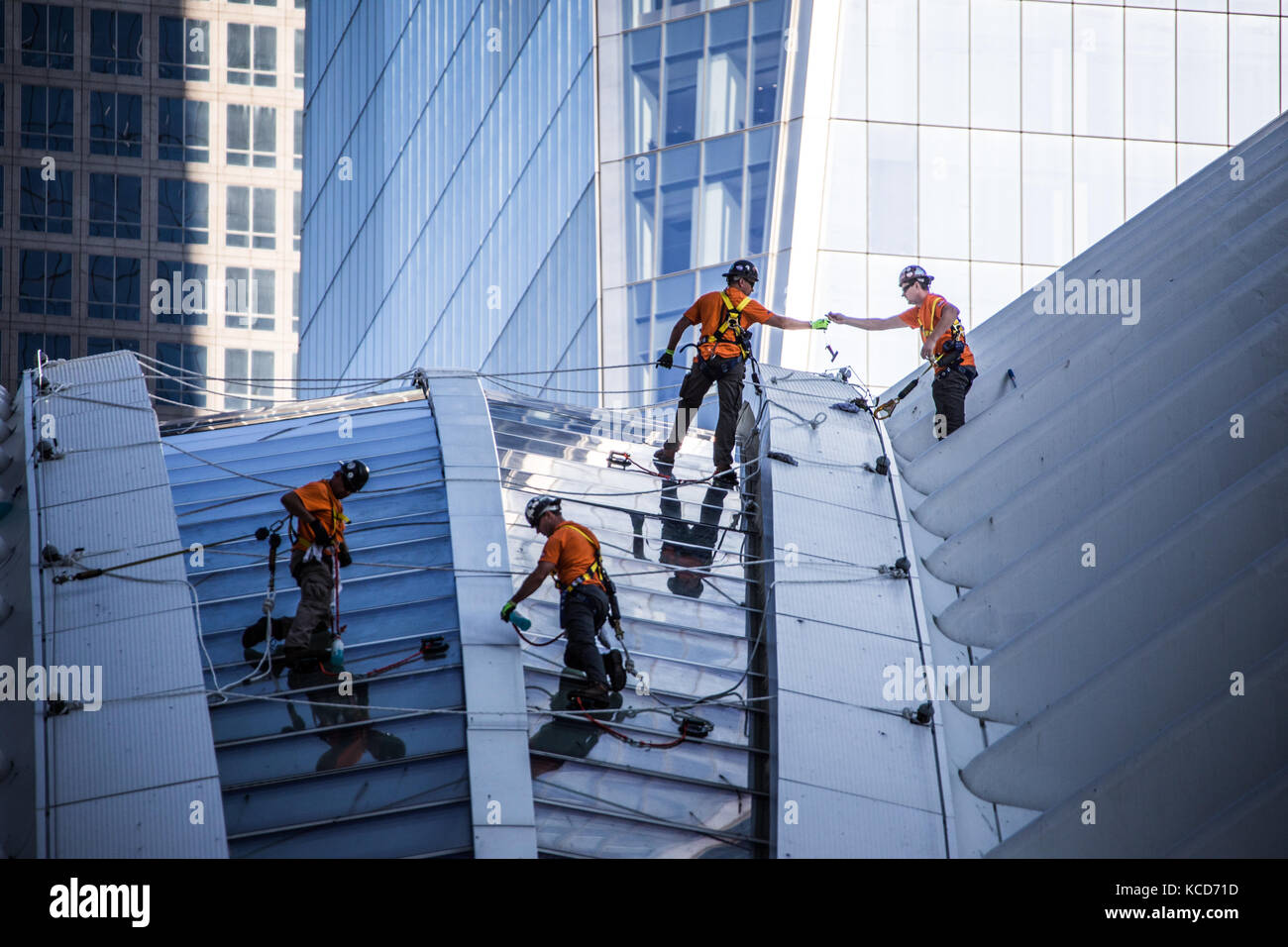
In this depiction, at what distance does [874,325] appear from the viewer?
19.4 metres

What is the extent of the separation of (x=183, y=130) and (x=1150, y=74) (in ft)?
127

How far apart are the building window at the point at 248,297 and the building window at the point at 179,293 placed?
933 millimetres

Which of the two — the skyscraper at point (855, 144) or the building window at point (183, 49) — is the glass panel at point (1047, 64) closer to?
the skyscraper at point (855, 144)

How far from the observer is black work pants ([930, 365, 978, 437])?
1777cm

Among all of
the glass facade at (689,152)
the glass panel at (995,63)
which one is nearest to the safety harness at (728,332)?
the glass facade at (689,152)

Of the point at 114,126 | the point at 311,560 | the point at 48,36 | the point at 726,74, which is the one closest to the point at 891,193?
the point at 726,74

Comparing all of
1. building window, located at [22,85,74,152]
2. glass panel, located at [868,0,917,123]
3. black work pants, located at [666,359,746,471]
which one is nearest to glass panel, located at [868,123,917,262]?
glass panel, located at [868,0,917,123]

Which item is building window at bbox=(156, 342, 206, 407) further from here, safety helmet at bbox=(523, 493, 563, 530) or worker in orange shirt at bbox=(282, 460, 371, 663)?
safety helmet at bbox=(523, 493, 563, 530)

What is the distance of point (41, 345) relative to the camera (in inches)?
2201

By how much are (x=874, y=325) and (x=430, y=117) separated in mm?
28783

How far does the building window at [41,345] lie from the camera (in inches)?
2185

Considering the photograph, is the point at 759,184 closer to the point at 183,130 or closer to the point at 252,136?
the point at 252,136

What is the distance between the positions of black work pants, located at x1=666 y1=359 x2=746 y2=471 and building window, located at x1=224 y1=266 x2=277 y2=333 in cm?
4515
